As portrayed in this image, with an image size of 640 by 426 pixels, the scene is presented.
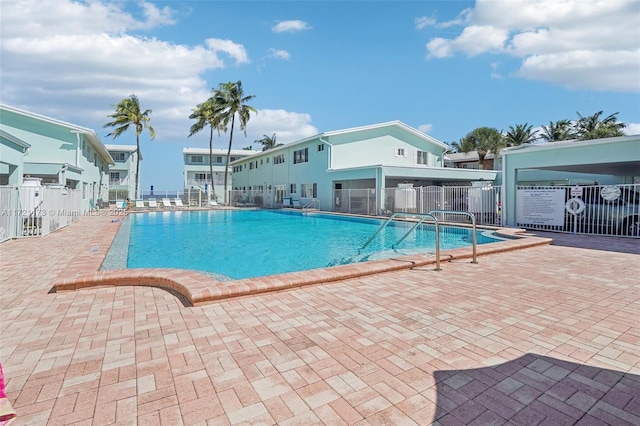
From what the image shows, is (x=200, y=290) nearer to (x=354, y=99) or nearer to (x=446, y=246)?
(x=446, y=246)

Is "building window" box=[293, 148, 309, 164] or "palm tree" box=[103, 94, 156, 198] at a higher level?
"palm tree" box=[103, 94, 156, 198]

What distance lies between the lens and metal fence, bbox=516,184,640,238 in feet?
36.7

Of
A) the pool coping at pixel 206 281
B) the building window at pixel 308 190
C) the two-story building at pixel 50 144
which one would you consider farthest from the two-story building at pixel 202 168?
the pool coping at pixel 206 281

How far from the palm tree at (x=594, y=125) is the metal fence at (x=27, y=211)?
133 feet

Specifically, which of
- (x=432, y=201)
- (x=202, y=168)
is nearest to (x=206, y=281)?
(x=432, y=201)

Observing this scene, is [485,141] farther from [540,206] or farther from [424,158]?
[540,206]

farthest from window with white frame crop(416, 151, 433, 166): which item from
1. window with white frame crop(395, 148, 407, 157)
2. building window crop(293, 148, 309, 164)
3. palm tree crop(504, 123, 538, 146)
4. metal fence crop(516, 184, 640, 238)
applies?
palm tree crop(504, 123, 538, 146)

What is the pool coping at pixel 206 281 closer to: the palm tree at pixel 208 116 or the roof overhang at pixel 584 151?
the roof overhang at pixel 584 151

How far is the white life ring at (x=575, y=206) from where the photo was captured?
39.0 ft

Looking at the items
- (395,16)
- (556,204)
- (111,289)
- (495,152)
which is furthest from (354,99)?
(111,289)

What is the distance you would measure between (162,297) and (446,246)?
852 cm

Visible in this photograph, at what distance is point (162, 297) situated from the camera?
4633 millimetres

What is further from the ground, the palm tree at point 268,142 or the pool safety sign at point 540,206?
the palm tree at point 268,142

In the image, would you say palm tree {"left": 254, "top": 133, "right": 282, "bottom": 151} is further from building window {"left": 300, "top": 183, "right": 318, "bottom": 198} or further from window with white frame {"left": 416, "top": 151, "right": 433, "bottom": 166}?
window with white frame {"left": 416, "top": 151, "right": 433, "bottom": 166}
